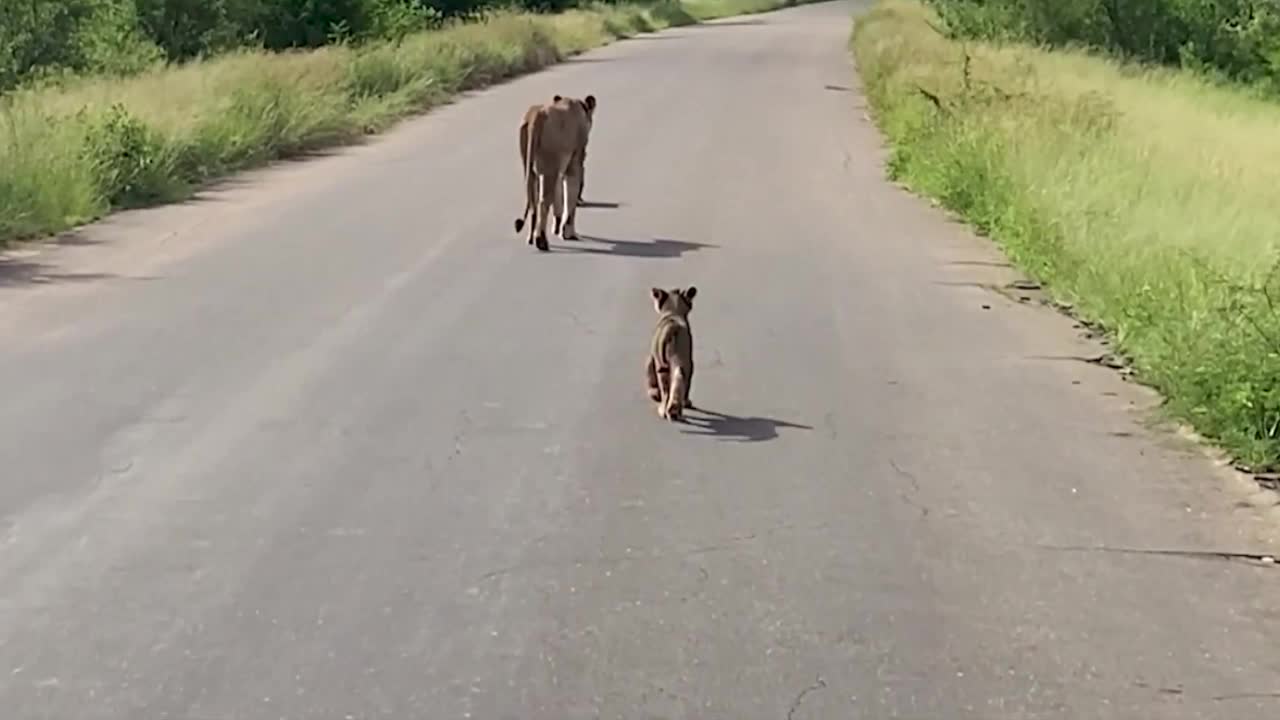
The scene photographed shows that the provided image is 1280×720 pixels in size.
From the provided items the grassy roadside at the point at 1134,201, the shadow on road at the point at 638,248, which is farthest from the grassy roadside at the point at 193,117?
the grassy roadside at the point at 1134,201

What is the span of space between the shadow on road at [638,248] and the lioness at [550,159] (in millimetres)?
258

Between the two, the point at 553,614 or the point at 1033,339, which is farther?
the point at 1033,339

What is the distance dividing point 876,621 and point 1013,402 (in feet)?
12.8

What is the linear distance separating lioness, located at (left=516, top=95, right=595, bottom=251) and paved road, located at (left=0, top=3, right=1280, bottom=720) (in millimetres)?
427

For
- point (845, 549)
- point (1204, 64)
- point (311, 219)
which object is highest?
point (845, 549)

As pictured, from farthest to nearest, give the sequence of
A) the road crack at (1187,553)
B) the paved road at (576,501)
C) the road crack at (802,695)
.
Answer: the road crack at (1187,553) < the paved road at (576,501) < the road crack at (802,695)

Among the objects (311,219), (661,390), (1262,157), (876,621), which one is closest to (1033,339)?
(661,390)

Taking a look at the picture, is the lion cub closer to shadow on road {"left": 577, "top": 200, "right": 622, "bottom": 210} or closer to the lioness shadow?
the lioness shadow

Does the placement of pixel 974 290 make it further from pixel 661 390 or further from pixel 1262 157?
pixel 1262 157

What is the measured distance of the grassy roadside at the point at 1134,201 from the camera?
10.1 m

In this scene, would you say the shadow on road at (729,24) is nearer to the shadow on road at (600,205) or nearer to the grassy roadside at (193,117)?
the grassy roadside at (193,117)

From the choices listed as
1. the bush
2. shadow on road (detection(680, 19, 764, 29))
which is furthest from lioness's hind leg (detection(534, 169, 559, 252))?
shadow on road (detection(680, 19, 764, 29))

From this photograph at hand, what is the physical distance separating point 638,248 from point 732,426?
20.3 ft

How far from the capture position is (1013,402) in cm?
1041
